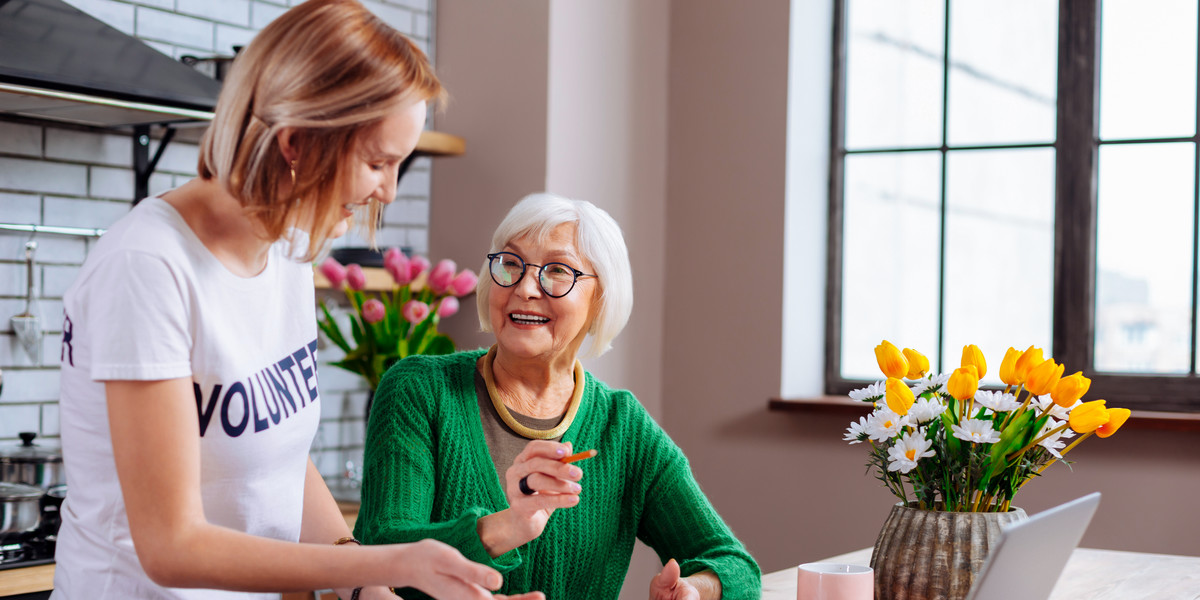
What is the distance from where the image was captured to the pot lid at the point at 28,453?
83.7 inches

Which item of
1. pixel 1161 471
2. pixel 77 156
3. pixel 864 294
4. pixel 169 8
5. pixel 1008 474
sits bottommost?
pixel 1161 471

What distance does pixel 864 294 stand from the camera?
11.6 feet

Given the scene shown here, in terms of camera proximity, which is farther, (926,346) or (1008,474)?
(926,346)

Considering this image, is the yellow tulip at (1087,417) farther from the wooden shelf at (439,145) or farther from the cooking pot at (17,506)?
the wooden shelf at (439,145)

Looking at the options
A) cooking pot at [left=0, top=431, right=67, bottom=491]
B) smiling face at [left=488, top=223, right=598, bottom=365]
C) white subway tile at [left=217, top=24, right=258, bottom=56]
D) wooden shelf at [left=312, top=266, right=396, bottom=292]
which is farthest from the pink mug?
white subway tile at [left=217, top=24, right=258, bottom=56]

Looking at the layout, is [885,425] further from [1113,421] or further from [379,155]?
[379,155]

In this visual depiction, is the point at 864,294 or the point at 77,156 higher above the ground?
the point at 77,156

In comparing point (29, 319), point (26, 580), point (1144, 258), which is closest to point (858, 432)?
point (26, 580)

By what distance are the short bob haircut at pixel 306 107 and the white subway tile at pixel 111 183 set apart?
1.60 metres

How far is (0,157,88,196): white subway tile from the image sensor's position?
7.83ft

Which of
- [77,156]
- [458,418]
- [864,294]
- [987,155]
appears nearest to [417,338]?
[77,156]

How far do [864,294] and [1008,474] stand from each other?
2087mm

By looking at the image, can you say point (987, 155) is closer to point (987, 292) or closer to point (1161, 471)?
point (987, 292)

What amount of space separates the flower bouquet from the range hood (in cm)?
149
